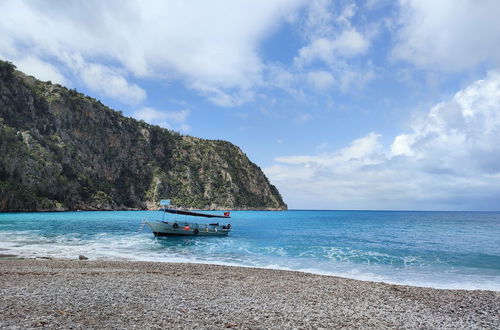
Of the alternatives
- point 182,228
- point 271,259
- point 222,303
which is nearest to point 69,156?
point 182,228

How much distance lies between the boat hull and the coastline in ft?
99.7

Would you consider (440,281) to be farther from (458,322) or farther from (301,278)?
(458,322)

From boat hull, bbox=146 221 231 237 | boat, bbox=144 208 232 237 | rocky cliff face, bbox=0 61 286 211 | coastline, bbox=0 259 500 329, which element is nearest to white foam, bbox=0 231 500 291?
coastline, bbox=0 259 500 329

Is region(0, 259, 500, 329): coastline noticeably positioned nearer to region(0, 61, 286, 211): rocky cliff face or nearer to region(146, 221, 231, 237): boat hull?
region(146, 221, 231, 237): boat hull

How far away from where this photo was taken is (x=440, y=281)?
841 inches

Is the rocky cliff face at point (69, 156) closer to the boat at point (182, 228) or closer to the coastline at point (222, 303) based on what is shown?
the boat at point (182, 228)

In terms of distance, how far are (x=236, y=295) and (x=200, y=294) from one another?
1562mm

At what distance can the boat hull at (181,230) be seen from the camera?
159ft

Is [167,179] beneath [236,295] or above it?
above

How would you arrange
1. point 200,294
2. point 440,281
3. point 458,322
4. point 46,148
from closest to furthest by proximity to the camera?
1. point 458,322
2. point 200,294
3. point 440,281
4. point 46,148

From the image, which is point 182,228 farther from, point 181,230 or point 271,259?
point 271,259

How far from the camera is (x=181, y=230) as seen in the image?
169 ft

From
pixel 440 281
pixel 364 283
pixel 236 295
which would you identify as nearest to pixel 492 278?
pixel 440 281

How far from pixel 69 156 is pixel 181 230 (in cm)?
11978
